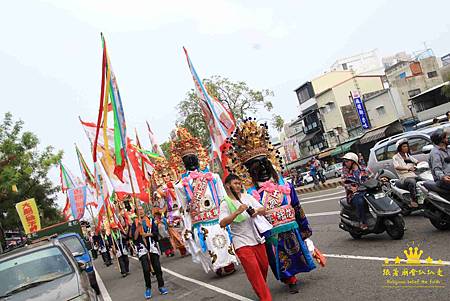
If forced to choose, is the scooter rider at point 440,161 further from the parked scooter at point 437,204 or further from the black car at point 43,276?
the black car at point 43,276

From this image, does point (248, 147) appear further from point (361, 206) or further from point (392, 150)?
point (392, 150)

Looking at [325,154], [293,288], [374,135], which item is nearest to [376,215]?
[293,288]

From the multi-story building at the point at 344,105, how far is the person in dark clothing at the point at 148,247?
1473 inches

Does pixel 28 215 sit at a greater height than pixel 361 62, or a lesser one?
lesser

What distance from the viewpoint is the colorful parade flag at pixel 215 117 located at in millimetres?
12055

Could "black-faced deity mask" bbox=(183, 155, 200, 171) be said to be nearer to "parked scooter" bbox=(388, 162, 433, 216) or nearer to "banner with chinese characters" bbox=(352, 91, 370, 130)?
"parked scooter" bbox=(388, 162, 433, 216)

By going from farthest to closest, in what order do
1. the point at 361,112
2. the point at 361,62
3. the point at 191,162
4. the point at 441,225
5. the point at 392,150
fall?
the point at 361,62 → the point at 361,112 → the point at 392,150 → the point at 191,162 → the point at 441,225

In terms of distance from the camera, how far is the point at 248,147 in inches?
225

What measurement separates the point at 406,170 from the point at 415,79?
110ft

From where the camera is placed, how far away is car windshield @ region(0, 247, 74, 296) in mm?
5801

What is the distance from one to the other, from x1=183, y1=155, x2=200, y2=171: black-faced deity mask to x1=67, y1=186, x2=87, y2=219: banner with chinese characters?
38.3 feet

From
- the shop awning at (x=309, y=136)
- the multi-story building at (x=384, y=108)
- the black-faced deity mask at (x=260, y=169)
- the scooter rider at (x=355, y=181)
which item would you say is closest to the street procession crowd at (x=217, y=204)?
the black-faced deity mask at (x=260, y=169)

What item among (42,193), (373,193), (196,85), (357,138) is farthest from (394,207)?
(357,138)

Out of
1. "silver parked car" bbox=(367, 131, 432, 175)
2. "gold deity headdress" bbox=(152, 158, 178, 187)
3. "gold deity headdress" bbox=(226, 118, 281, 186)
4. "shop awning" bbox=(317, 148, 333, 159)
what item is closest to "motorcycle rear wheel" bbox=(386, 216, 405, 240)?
"gold deity headdress" bbox=(226, 118, 281, 186)
